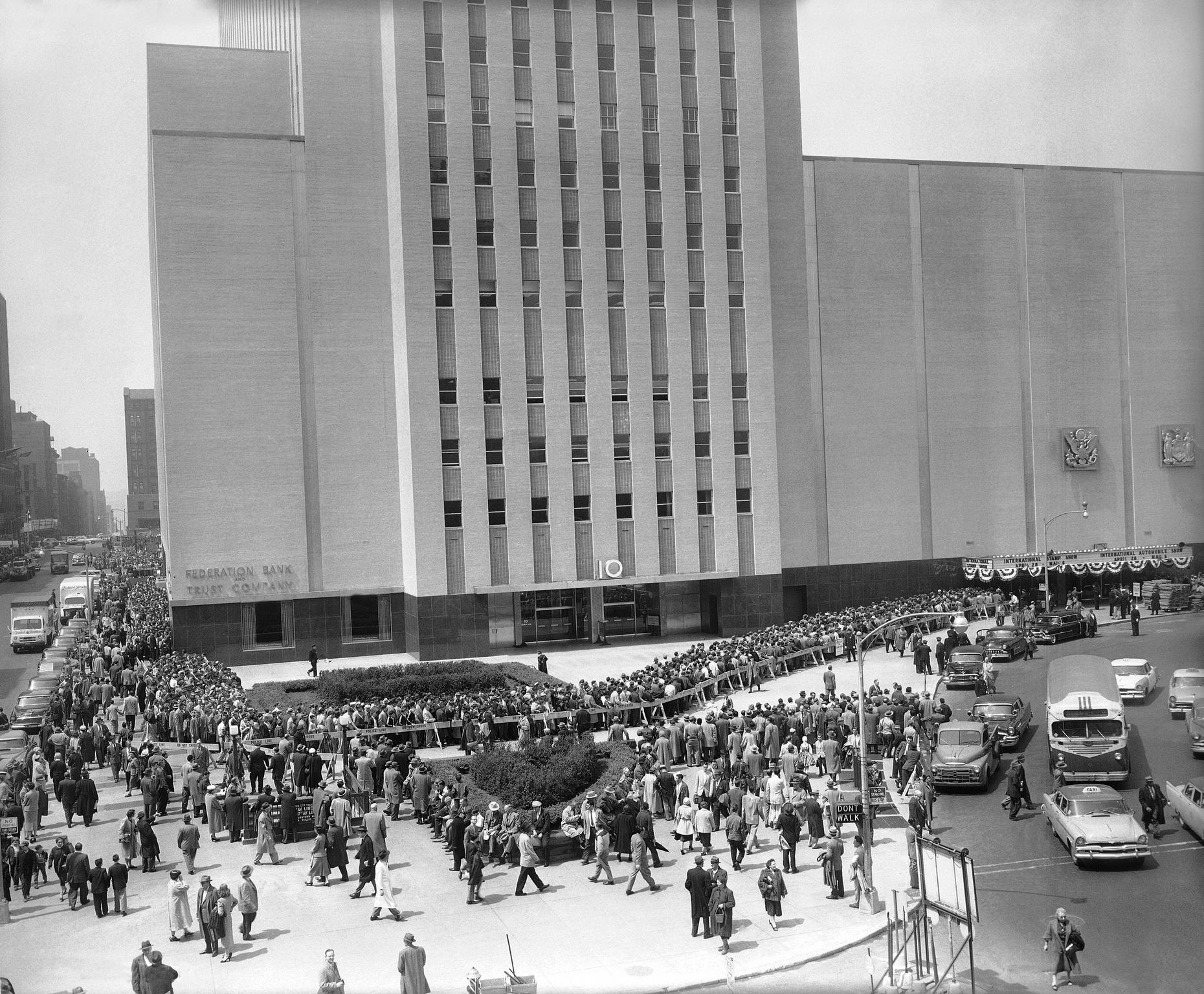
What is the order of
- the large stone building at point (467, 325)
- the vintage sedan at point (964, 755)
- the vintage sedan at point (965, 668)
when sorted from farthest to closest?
the large stone building at point (467, 325) < the vintage sedan at point (965, 668) < the vintage sedan at point (964, 755)

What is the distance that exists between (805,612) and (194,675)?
113 ft

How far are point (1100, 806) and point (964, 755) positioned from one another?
604cm

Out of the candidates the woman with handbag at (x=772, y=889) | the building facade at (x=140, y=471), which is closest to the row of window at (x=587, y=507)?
the woman with handbag at (x=772, y=889)

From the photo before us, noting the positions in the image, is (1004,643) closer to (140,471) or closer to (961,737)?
(961,737)

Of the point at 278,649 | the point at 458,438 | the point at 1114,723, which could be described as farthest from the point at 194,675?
the point at 1114,723

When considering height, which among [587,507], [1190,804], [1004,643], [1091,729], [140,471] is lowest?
[1190,804]

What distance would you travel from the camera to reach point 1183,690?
1400 inches

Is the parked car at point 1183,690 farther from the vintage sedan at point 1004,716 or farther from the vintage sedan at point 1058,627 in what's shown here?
the vintage sedan at point 1058,627

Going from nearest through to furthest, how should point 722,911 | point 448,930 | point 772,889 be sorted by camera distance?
point 722,911 → point 772,889 → point 448,930

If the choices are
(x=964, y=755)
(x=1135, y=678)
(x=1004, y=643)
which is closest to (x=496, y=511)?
(x=1004, y=643)

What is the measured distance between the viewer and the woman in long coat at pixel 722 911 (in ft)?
61.1

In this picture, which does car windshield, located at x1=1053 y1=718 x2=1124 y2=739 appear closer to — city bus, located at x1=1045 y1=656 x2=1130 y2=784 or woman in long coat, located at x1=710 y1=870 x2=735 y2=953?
city bus, located at x1=1045 y1=656 x2=1130 y2=784

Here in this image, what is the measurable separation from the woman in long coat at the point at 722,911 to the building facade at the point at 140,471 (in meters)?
185

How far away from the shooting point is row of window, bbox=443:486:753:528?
183 feet
